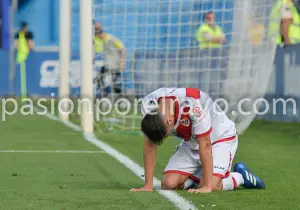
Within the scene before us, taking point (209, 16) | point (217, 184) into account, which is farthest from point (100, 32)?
point (217, 184)

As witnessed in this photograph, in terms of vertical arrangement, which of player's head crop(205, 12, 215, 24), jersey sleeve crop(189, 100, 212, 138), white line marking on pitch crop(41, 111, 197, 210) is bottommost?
white line marking on pitch crop(41, 111, 197, 210)

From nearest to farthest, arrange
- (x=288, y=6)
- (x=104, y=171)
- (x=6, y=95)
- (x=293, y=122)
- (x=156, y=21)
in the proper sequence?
(x=104, y=171)
(x=156, y=21)
(x=293, y=122)
(x=288, y=6)
(x=6, y=95)

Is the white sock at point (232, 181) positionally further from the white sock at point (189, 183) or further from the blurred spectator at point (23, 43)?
the blurred spectator at point (23, 43)

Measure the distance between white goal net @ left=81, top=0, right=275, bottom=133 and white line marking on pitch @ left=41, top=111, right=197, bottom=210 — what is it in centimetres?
137

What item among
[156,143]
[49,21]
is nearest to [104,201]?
[156,143]

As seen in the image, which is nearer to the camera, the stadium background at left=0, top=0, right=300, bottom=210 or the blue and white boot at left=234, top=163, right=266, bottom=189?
the stadium background at left=0, top=0, right=300, bottom=210

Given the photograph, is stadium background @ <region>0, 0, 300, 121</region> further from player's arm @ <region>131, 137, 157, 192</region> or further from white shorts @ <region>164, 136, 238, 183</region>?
player's arm @ <region>131, 137, 157, 192</region>

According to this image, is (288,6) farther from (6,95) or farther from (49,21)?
(49,21)

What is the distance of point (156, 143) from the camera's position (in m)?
7.96

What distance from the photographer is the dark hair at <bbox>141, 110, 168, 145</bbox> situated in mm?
7668

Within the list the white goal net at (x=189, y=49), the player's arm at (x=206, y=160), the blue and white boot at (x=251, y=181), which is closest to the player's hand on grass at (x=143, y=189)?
the player's arm at (x=206, y=160)

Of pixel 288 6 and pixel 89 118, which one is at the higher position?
pixel 288 6

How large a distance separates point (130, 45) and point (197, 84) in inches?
58.4

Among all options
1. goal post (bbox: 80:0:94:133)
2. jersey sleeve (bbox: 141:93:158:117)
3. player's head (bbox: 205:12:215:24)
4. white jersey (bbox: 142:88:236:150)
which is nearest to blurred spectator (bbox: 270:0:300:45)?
player's head (bbox: 205:12:215:24)
